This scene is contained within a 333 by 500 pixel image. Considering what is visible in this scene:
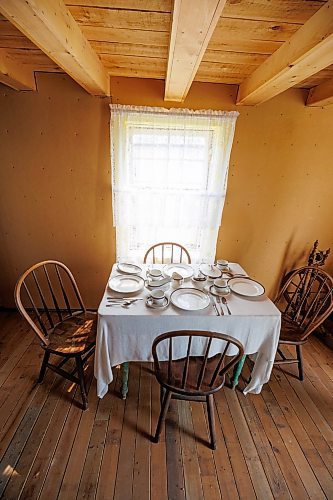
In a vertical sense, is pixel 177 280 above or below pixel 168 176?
below

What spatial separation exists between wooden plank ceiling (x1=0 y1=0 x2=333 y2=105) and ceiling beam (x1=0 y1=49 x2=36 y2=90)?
0.11 ft

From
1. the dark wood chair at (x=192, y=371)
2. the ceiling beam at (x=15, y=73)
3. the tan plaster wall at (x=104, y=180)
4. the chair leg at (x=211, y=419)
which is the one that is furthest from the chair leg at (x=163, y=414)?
the ceiling beam at (x=15, y=73)

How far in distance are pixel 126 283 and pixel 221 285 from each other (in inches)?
26.6

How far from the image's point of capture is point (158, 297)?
1.52m

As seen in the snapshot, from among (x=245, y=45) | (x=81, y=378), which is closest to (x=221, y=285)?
(x=81, y=378)

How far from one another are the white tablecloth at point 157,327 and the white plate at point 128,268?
0.37 meters

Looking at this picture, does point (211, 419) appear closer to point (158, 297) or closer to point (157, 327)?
point (157, 327)

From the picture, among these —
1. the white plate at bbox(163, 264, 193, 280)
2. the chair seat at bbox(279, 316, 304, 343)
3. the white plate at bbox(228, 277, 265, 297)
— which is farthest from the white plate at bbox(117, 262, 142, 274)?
the chair seat at bbox(279, 316, 304, 343)

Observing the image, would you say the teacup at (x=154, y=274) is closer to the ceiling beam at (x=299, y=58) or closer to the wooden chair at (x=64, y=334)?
the wooden chair at (x=64, y=334)

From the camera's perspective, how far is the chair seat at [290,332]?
1773 millimetres

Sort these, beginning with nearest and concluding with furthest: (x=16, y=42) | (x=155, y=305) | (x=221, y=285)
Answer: (x=16, y=42)
(x=155, y=305)
(x=221, y=285)

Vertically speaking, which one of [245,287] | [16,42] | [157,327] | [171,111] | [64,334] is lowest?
[64,334]

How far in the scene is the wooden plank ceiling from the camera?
3.24ft

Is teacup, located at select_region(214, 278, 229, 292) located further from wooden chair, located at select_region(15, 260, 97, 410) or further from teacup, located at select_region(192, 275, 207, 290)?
wooden chair, located at select_region(15, 260, 97, 410)
